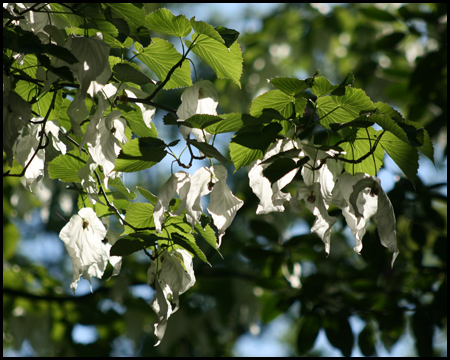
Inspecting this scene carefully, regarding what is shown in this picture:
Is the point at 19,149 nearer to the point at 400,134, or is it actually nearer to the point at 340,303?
the point at 400,134

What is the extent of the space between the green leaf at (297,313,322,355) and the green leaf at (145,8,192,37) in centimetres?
105

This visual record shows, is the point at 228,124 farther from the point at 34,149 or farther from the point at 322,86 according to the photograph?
the point at 34,149

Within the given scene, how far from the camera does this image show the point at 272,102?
2.07 feet

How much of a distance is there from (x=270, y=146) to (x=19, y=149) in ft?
1.24

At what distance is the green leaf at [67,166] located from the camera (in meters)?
0.74

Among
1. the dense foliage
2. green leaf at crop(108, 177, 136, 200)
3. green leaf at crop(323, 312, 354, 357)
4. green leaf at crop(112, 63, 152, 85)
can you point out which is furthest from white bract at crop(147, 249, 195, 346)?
green leaf at crop(323, 312, 354, 357)

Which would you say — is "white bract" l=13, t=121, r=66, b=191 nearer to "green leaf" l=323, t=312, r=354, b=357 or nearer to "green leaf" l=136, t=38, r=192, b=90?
"green leaf" l=136, t=38, r=192, b=90

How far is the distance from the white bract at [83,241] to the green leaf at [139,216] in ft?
0.15

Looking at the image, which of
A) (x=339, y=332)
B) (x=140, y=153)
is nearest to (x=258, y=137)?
(x=140, y=153)

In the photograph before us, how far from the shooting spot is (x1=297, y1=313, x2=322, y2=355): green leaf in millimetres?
1453

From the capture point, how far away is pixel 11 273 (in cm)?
188

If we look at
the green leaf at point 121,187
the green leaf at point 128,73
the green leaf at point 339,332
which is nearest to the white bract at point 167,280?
the green leaf at point 121,187

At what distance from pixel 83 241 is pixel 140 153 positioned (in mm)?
206

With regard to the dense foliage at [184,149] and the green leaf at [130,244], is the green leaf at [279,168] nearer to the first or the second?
the dense foliage at [184,149]
